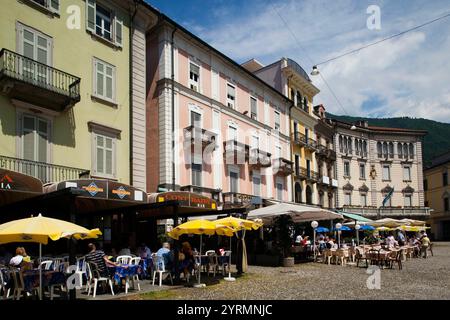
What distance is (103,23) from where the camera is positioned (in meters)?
18.5

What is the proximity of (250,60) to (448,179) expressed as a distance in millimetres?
36356

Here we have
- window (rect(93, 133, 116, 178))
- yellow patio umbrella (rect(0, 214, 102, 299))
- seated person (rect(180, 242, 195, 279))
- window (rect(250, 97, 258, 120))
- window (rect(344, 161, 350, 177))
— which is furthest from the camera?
window (rect(344, 161, 350, 177))

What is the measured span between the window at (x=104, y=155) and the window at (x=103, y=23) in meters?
4.42

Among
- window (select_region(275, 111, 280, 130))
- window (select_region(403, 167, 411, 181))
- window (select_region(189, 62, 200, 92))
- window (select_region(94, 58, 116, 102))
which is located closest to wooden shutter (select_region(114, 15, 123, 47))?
window (select_region(94, 58, 116, 102))

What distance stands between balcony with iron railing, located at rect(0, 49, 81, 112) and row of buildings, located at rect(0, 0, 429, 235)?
0.13 feet

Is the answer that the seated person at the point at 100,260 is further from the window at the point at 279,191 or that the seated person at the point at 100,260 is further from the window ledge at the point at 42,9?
the window at the point at 279,191

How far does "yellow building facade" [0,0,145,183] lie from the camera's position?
14398 mm

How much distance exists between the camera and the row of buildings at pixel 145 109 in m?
14.9

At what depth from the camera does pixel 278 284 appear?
13258 millimetres

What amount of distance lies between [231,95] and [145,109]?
8.91 meters

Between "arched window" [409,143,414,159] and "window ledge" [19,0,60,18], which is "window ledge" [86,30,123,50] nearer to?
"window ledge" [19,0,60,18]

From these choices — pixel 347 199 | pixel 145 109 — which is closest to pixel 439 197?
pixel 347 199

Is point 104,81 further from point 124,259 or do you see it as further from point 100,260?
point 100,260
